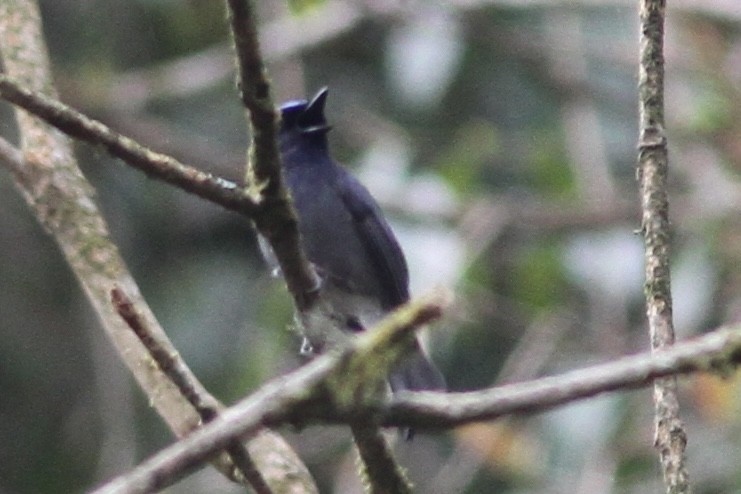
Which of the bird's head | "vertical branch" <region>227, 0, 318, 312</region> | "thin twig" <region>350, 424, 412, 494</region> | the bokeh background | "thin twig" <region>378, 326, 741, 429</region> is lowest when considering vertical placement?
the bokeh background

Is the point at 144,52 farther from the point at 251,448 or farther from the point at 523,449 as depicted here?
the point at 251,448

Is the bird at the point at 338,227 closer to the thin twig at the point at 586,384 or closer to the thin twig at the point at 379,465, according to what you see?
the thin twig at the point at 379,465

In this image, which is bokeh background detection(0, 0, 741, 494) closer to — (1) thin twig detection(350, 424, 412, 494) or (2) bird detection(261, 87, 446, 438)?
(2) bird detection(261, 87, 446, 438)

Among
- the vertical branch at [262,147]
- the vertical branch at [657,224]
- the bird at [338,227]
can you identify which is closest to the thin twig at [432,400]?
the vertical branch at [262,147]

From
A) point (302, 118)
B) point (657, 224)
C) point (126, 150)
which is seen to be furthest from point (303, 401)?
point (302, 118)

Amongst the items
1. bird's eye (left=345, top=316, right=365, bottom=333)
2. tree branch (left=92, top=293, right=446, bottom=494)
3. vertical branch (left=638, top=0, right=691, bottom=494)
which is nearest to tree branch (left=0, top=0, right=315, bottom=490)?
vertical branch (left=638, top=0, right=691, bottom=494)

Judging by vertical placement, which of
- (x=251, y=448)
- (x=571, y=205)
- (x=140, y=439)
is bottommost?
(x=140, y=439)

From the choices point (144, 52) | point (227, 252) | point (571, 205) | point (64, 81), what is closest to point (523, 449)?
point (571, 205)
